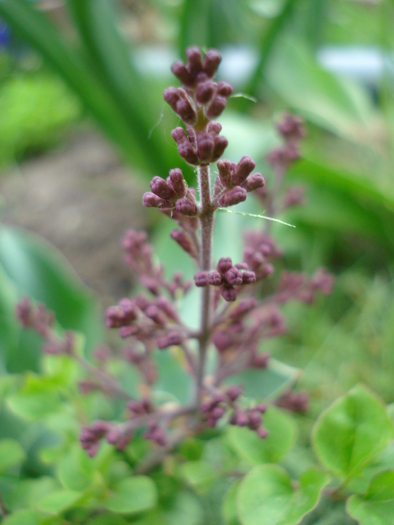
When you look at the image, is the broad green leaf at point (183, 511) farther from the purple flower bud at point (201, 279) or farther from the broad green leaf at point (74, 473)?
the purple flower bud at point (201, 279)

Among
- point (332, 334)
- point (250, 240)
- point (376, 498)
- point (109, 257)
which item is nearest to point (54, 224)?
point (109, 257)

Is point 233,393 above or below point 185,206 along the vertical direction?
below

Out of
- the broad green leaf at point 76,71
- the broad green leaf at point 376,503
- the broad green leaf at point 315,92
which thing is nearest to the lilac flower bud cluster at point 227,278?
the broad green leaf at point 376,503

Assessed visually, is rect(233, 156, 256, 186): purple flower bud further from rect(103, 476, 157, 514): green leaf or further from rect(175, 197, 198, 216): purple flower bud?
rect(103, 476, 157, 514): green leaf

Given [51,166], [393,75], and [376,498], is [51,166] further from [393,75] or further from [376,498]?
[376,498]

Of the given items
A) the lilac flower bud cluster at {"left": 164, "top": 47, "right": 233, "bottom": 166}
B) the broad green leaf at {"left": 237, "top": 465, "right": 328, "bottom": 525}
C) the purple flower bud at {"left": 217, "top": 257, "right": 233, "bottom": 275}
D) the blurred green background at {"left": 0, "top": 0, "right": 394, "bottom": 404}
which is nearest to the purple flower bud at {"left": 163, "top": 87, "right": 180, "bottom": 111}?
the lilac flower bud cluster at {"left": 164, "top": 47, "right": 233, "bottom": 166}

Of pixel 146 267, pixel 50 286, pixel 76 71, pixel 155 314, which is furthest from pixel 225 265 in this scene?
pixel 76 71

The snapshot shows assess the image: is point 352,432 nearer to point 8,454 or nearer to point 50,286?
point 8,454

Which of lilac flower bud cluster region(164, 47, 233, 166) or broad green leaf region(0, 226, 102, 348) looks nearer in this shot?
lilac flower bud cluster region(164, 47, 233, 166)
